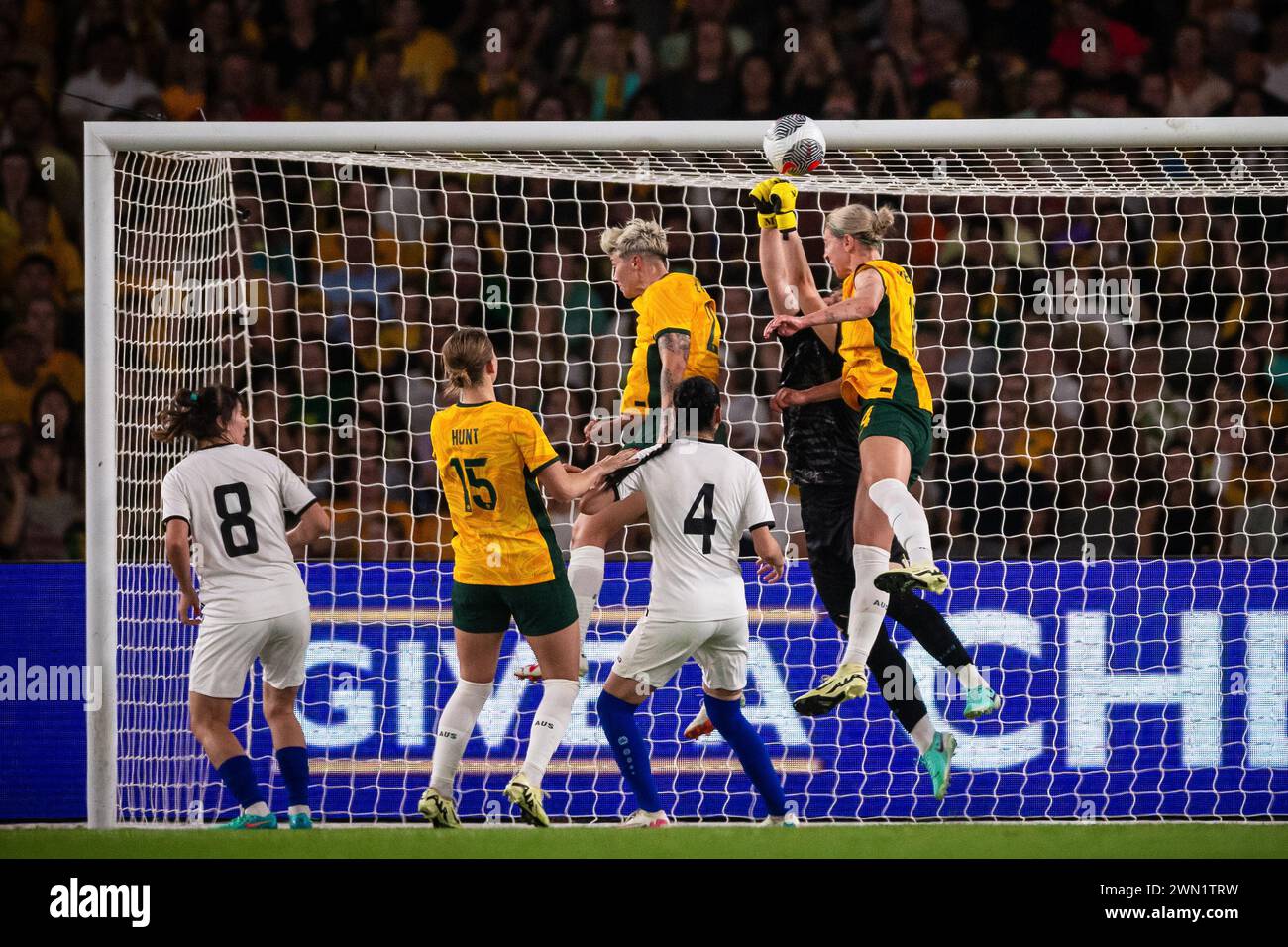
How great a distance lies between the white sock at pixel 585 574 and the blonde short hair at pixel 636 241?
123cm

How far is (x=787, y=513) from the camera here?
7.77 m

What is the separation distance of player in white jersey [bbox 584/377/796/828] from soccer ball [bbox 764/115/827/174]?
90 centimetres

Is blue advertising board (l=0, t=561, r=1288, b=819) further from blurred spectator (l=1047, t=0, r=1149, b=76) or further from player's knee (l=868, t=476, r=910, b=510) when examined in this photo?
blurred spectator (l=1047, t=0, r=1149, b=76)

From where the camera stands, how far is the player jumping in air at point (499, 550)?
5.66 m

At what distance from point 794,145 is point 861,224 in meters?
0.53

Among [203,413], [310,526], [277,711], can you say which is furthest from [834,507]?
[203,413]

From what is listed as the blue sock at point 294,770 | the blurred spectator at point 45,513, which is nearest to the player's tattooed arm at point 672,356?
the blue sock at point 294,770

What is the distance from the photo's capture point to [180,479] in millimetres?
5809

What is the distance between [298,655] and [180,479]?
32.8 inches

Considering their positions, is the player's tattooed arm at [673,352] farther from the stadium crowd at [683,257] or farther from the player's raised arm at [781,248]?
the stadium crowd at [683,257]

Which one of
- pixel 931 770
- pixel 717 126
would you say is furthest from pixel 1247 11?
pixel 931 770

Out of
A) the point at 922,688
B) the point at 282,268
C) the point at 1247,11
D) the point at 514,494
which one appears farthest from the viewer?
the point at 1247,11

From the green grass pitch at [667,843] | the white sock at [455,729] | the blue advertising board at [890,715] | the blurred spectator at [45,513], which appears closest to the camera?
the green grass pitch at [667,843]

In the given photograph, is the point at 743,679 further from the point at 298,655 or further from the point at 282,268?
the point at 282,268
